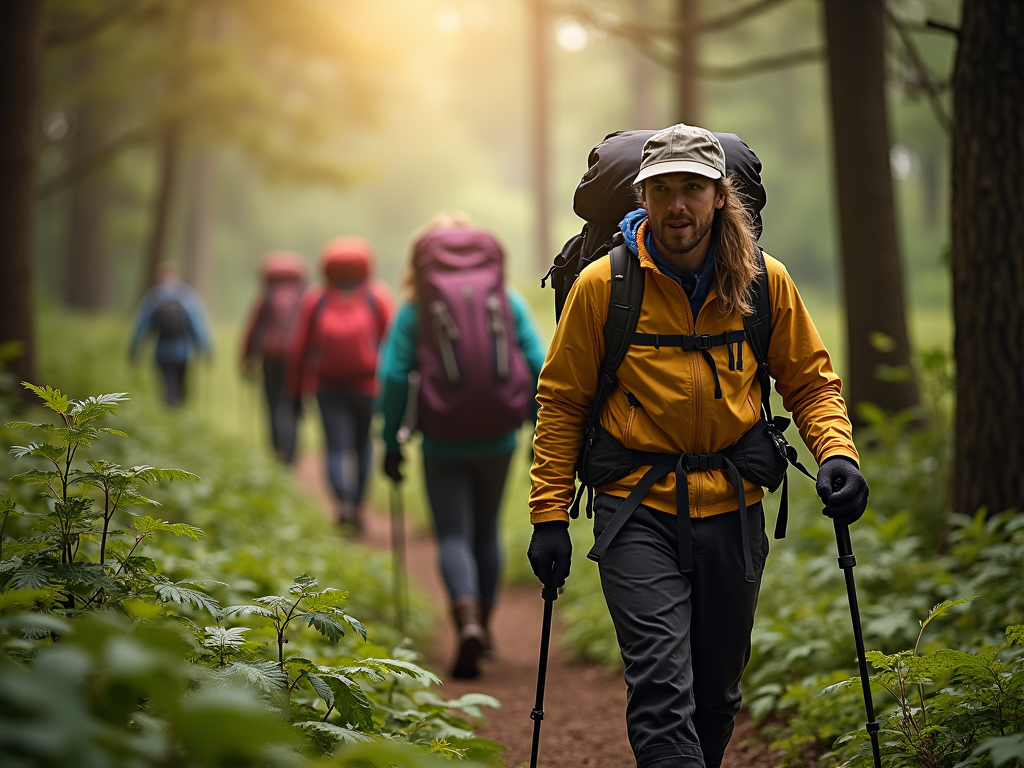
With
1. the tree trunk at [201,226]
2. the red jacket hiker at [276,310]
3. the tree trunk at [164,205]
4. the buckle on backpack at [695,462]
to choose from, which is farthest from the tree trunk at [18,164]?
the tree trunk at [201,226]

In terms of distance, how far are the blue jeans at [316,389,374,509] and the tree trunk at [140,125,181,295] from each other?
985 centimetres

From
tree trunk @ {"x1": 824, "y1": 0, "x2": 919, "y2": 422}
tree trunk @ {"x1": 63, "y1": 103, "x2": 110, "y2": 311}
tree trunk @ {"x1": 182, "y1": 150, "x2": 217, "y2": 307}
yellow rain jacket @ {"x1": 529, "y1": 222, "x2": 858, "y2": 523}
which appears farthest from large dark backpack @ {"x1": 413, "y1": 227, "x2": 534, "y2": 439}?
tree trunk @ {"x1": 182, "y1": 150, "x2": 217, "y2": 307}

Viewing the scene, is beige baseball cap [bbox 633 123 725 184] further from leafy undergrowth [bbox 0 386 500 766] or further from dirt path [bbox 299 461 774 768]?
dirt path [bbox 299 461 774 768]

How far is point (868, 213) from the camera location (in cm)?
751

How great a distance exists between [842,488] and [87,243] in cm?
2796

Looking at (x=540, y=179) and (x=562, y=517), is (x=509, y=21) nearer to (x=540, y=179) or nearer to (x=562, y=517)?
(x=540, y=179)

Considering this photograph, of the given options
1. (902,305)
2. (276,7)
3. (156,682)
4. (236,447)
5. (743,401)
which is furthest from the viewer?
(276,7)

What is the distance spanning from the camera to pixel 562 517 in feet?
→ 10.4

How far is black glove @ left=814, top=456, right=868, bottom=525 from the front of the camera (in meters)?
2.99

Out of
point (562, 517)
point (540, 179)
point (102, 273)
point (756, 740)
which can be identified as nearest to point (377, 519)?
point (756, 740)

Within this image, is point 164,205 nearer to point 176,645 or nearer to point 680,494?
point 680,494

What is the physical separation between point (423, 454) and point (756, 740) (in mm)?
2408

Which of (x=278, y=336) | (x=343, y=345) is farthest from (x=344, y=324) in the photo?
(x=278, y=336)

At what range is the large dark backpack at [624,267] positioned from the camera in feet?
10.1
